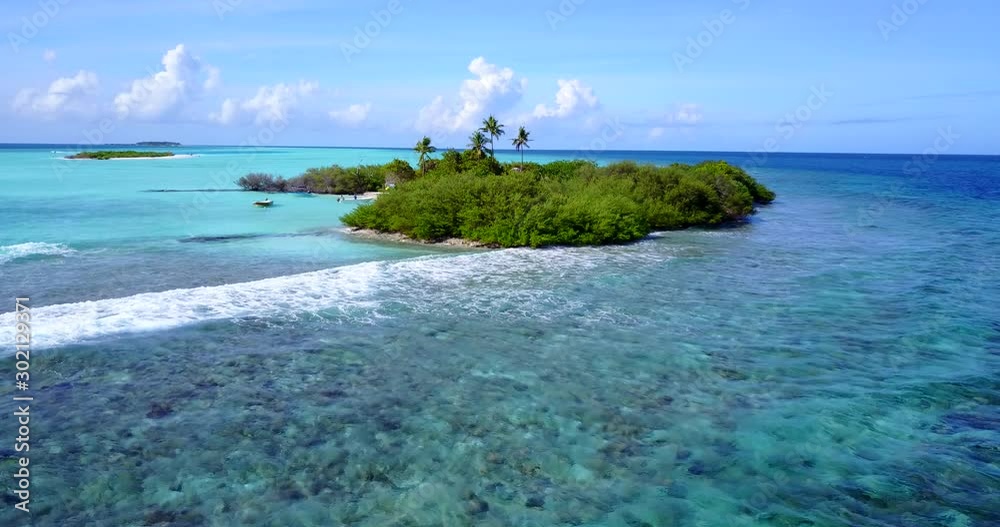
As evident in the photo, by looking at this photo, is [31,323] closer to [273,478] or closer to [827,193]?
[273,478]

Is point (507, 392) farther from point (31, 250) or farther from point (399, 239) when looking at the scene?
point (31, 250)

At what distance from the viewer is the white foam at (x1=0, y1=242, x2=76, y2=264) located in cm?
2458

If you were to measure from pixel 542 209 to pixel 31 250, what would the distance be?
66.6ft

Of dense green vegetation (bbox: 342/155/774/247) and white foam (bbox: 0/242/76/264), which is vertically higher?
dense green vegetation (bbox: 342/155/774/247)

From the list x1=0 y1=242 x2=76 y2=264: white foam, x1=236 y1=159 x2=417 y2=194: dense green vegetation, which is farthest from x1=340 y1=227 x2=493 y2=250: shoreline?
x1=236 y1=159 x2=417 y2=194: dense green vegetation

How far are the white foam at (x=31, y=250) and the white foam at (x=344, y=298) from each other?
10083 mm

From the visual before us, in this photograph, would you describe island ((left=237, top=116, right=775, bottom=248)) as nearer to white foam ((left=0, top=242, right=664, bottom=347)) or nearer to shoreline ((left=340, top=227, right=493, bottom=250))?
shoreline ((left=340, top=227, right=493, bottom=250))

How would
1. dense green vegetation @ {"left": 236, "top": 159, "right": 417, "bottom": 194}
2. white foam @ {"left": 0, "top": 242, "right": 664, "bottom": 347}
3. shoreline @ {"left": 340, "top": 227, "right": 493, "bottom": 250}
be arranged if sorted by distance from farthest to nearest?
dense green vegetation @ {"left": 236, "top": 159, "right": 417, "bottom": 194}
shoreline @ {"left": 340, "top": 227, "right": 493, "bottom": 250}
white foam @ {"left": 0, "top": 242, "right": 664, "bottom": 347}

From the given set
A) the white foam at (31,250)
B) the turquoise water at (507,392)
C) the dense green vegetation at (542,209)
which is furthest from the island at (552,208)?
the white foam at (31,250)

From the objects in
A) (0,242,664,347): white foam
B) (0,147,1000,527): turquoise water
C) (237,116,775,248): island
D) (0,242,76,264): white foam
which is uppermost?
(237,116,775,248): island

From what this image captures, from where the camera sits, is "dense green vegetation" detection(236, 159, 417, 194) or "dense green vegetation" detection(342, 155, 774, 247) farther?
"dense green vegetation" detection(236, 159, 417, 194)

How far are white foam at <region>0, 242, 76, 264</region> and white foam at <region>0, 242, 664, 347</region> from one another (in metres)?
10.1

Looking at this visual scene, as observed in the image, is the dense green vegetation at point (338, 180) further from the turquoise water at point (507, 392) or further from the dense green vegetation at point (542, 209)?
the turquoise water at point (507, 392)

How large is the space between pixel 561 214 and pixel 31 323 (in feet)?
63.8
